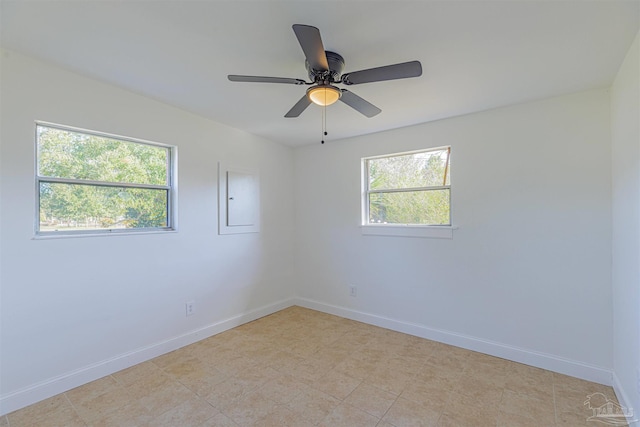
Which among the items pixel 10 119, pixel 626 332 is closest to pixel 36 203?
pixel 10 119

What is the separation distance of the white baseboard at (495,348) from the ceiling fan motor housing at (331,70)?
2.62 m

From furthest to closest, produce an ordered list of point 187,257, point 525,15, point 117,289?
point 187,257
point 117,289
point 525,15

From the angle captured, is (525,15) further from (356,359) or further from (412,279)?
(356,359)

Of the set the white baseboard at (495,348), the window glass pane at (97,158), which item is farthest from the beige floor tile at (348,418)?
the window glass pane at (97,158)

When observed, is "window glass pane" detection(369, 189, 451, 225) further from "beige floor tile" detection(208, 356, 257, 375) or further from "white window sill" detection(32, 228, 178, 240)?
"white window sill" detection(32, 228, 178, 240)

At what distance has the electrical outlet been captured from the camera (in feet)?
9.29

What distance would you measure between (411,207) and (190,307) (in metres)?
2.57

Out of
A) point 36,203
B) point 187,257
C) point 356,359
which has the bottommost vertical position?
point 356,359

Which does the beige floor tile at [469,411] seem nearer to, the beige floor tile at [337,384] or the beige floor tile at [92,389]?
the beige floor tile at [337,384]

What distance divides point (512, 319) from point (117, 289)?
343 cm

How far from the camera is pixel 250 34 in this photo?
5.35 ft

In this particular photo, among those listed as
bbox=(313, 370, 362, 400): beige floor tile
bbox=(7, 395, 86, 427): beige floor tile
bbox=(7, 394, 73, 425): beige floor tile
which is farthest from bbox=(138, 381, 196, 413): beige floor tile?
bbox=(313, 370, 362, 400): beige floor tile

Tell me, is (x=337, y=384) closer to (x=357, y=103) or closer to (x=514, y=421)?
(x=514, y=421)

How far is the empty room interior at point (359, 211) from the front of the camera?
1647 mm
